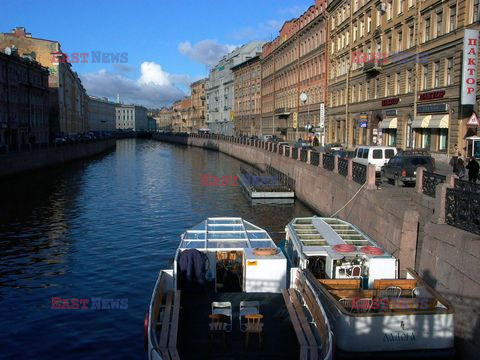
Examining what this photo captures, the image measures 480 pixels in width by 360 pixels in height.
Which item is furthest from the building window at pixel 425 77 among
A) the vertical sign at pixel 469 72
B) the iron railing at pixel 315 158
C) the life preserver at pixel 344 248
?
the life preserver at pixel 344 248

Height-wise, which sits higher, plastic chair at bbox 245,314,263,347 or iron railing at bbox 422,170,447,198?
iron railing at bbox 422,170,447,198

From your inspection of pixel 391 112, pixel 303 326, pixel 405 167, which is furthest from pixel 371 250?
pixel 391 112

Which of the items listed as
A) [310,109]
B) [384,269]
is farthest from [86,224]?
[310,109]

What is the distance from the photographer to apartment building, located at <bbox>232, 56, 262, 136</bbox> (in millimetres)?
111688

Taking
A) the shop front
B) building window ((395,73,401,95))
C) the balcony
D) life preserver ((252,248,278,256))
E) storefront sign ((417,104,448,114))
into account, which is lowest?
life preserver ((252,248,278,256))

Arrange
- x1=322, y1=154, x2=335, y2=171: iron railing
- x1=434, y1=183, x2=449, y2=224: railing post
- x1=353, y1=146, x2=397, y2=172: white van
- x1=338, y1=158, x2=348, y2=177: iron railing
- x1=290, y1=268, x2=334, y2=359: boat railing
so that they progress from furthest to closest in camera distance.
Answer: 1. x1=353, y1=146, x2=397, y2=172: white van
2. x1=322, y1=154, x2=335, y2=171: iron railing
3. x1=338, y1=158, x2=348, y2=177: iron railing
4. x1=434, y1=183, x2=449, y2=224: railing post
5. x1=290, y1=268, x2=334, y2=359: boat railing

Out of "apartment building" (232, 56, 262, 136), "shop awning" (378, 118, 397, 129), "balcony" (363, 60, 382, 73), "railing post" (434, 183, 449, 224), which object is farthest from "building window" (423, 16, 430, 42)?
"apartment building" (232, 56, 262, 136)

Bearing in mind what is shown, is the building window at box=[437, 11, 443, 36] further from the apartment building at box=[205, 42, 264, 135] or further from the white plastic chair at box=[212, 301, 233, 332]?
the apartment building at box=[205, 42, 264, 135]

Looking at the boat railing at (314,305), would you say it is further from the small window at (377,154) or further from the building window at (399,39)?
the building window at (399,39)

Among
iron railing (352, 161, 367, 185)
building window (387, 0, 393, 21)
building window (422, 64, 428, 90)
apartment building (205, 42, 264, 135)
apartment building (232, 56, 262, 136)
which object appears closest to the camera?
iron railing (352, 161, 367, 185)

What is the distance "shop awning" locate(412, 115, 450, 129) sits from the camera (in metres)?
35.2

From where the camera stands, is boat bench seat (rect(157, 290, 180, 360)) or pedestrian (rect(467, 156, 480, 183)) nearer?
boat bench seat (rect(157, 290, 180, 360))

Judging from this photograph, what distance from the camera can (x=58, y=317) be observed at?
14.9m

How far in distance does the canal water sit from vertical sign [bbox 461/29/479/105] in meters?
12.6
